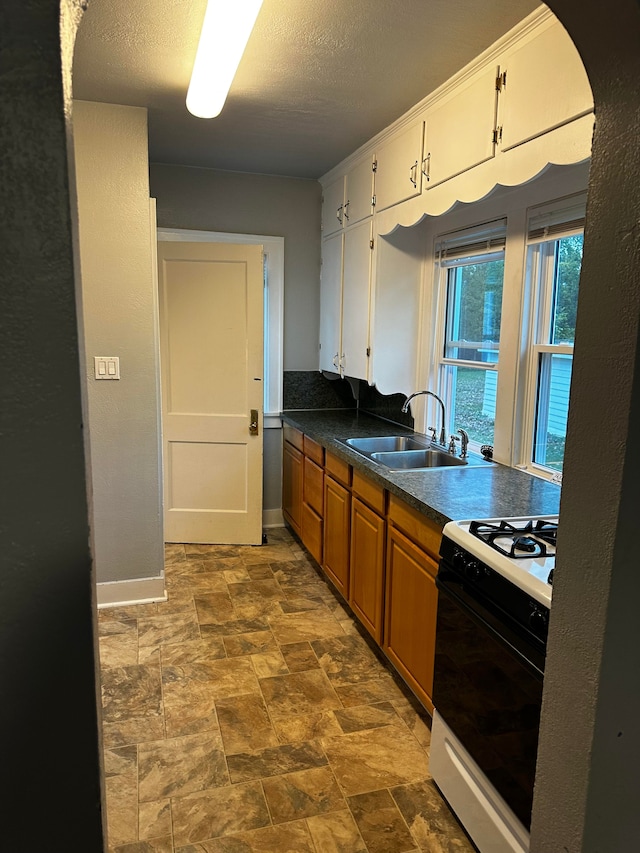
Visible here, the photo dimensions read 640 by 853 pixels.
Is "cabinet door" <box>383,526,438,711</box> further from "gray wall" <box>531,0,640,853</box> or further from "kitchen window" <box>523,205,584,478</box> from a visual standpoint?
"gray wall" <box>531,0,640,853</box>

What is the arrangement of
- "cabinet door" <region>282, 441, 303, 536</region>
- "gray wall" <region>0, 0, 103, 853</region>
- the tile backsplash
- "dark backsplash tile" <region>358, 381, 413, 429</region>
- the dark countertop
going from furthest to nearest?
the tile backsplash
"cabinet door" <region>282, 441, 303, 536</region>
"dark backsplash tile" <region>358, 381, 413, 429</region>
the dark countertop
"gray wall" <region>0, 0, 103, 853</region>

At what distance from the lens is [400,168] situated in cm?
299

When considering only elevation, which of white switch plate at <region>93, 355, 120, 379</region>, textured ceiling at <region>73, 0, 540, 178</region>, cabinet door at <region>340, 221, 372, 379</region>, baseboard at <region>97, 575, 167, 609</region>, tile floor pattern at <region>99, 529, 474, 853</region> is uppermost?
textured ceiling at <region>73, 0, 540, 178</region>

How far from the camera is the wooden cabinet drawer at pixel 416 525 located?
2129mm

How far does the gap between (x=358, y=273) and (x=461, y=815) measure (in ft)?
8.93

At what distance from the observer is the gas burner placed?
170 cm

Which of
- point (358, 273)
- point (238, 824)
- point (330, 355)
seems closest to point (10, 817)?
point (238, 824)

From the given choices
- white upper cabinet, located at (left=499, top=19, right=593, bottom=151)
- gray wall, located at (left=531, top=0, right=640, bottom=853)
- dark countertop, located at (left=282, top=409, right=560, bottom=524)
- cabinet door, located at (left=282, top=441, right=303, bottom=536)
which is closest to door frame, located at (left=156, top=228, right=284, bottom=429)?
cabinet door, located at (left=282, top=441, right=303, bottom=536)

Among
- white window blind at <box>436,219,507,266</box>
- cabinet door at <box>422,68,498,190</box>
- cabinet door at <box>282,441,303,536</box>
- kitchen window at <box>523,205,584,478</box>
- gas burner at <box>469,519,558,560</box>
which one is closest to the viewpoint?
gas burner at <box>469,519,558,560</box>

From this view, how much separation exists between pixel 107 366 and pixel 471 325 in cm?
185

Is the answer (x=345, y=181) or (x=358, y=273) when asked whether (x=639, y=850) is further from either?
(x=345, y=181)

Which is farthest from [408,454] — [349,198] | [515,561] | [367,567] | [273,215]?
[273,215]

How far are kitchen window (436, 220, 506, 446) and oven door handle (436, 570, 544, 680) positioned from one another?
1295 mm

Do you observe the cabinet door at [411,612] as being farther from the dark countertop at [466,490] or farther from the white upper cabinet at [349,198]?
the white upper cabinet at [349,198]
